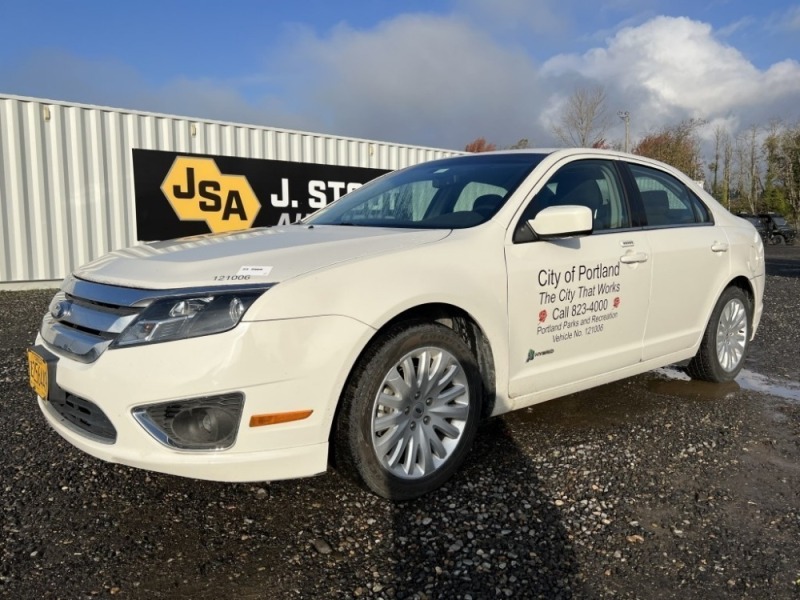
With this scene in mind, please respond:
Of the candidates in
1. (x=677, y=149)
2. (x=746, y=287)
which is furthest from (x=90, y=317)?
(x=677, y=149)

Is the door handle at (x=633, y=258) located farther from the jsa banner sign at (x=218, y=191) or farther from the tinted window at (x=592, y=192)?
the jsa banner sign at (x=218, y=191)

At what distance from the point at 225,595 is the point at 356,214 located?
2179 millimetres

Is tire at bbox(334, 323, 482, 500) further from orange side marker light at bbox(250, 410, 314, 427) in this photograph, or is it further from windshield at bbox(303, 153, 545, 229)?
windshield at bbox(303, 153, 545, 229)

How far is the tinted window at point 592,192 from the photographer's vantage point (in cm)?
336

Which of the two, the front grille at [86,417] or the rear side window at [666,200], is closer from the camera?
the front grille at [86,417]

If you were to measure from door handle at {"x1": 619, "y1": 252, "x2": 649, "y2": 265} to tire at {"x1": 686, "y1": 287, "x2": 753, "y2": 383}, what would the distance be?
1.10m

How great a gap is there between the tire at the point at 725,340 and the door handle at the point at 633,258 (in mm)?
1095

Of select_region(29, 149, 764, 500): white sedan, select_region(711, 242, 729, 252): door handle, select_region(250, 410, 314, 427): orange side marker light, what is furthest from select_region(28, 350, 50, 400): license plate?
select_region(711, 242, 729, 252): door handle

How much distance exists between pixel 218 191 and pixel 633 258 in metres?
8.80

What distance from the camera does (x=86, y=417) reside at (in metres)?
2.41

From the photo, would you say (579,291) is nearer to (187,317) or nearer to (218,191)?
(187,317)

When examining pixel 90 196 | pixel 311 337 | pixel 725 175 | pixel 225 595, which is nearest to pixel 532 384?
pixel 311 337

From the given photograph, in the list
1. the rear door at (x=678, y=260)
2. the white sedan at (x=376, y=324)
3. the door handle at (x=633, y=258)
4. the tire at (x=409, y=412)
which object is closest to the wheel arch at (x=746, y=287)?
the rear door at (x=678, y=260)

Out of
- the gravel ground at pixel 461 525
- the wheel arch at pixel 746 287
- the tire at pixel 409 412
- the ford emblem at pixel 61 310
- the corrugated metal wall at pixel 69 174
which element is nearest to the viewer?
the gravel ground at pixel 461 525
